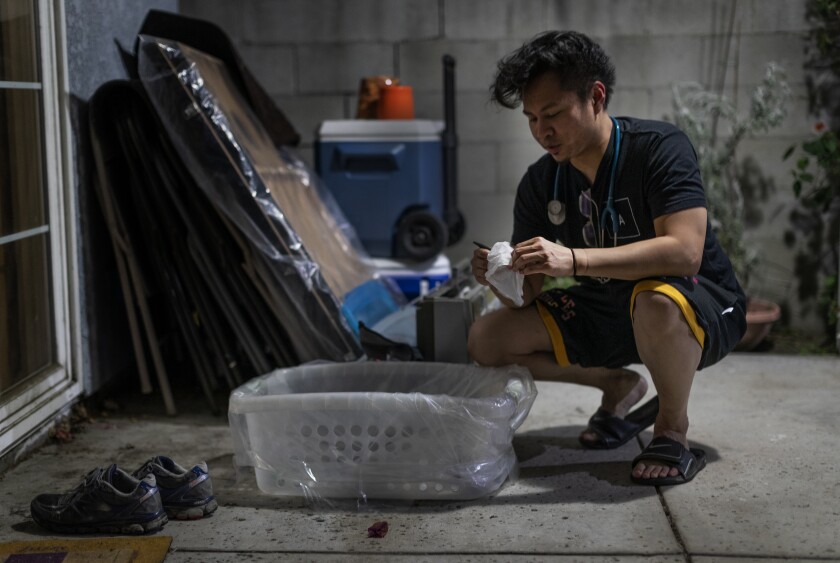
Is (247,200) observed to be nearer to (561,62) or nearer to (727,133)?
(561,62)

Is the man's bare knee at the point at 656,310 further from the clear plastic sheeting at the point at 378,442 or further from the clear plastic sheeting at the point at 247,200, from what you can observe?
the clear plastic sheeting at the point at 247,200

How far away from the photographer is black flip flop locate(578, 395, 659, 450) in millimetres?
2617

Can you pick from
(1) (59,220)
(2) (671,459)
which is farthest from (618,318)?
(1) (59,220)

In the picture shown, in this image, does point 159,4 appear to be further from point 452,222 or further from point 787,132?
point 787,132

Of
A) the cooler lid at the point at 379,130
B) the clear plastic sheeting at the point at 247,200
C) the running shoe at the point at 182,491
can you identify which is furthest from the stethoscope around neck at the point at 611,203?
the cooler lid at the point at 379,130

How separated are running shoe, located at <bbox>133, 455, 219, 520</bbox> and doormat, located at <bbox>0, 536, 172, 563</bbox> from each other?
0.12 m

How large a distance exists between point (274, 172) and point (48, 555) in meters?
1.78

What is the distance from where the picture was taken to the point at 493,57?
4.39 meters

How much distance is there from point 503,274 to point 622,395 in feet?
2.17

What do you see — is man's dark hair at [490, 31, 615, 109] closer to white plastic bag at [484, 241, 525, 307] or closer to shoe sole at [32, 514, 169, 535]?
white plastic bag at [484, 241, 525, 307]

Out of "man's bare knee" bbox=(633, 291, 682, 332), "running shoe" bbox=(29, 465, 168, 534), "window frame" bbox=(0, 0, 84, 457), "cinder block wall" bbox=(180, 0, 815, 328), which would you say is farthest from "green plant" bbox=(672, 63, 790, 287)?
"running shoe" bbox=(29, 465, 168, 534)

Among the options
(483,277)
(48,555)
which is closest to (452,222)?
(483,277)

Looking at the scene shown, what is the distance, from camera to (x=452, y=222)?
4.17 meters

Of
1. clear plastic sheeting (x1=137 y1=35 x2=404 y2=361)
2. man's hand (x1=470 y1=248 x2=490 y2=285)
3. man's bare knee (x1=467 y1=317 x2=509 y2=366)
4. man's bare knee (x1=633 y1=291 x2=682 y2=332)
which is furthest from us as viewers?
clear plastic sheeting (x1=137 y1=35 x2=404 y2=361)
